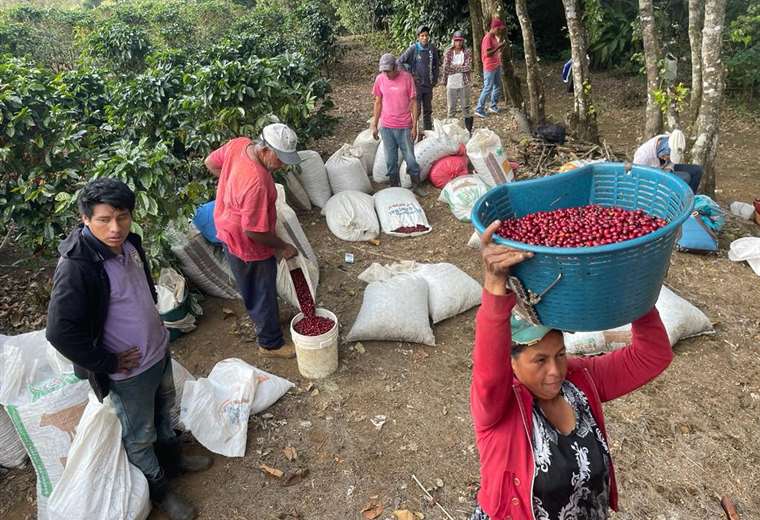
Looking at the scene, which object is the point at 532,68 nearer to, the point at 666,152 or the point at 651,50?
the point at 651,50

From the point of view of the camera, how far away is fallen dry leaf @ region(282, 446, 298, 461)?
3.14m

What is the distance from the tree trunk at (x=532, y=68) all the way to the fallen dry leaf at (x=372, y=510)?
6.83 metres

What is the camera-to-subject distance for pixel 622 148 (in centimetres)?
840

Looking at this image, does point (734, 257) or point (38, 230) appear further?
point (734, 257)

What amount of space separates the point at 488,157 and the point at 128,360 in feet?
14.7

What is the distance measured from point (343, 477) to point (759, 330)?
3.21 metres

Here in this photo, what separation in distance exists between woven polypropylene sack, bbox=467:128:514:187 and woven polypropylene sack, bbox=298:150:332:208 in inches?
65.7

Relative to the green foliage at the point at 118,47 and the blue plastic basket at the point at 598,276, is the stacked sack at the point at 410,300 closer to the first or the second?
the blue plastic basket at the point at 598,276

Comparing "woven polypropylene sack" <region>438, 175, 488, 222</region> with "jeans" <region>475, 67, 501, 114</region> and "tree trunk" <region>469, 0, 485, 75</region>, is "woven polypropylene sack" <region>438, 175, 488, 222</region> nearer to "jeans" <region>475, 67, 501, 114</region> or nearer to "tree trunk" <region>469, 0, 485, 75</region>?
"jeans" <region>475, 67, 501, 114</region>

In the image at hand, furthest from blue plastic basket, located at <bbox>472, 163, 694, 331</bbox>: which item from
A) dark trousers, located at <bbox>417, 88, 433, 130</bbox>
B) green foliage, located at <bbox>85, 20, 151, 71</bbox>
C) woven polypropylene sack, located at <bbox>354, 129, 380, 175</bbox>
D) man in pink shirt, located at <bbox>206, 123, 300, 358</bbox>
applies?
green foliage, located at <bbox>85, 20, 151, 71</bbox>

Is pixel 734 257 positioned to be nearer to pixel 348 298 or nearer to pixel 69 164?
pixel 348 298

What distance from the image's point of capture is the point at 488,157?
19.3 feet

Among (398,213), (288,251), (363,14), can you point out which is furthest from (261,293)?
(363,14)

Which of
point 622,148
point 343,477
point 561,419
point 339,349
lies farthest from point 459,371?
point 622,148
